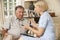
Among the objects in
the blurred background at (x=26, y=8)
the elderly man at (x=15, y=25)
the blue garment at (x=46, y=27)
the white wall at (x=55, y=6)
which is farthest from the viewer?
the white wall at (x=55, y=6)

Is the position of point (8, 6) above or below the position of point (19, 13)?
above

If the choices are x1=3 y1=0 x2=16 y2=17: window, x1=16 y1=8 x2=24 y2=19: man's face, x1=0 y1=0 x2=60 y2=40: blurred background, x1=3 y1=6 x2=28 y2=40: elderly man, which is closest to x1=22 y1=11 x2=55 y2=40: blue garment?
x1=3 y1=6 x2=28 y2=40: elderly man

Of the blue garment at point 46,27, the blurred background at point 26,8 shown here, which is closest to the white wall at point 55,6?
the blurred background at point 26,8

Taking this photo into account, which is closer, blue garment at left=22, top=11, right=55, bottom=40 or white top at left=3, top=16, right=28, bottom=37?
blue garment at left=22, top=11, right=55, bottom=40

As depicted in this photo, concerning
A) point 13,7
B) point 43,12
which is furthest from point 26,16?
point 43,12

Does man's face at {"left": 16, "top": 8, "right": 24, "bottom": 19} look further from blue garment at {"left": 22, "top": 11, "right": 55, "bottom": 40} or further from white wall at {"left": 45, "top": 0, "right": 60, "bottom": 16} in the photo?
white wall at {"left": 45, "top": 0, "right": 60, "bottom": 16}

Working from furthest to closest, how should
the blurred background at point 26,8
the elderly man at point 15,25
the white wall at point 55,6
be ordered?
1. the white wall at point 55,6
2. the blurred background at point 26,8
3. the elderly man at point 15,25

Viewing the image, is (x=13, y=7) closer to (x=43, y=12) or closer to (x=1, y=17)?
(x=1, y=17)

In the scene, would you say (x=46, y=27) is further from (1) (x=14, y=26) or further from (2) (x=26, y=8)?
(2) (x=26, y=8)

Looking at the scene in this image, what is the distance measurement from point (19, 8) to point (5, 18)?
1.63 ft

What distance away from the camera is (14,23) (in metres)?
3.46

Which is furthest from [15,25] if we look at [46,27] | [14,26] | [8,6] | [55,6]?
[55,6]

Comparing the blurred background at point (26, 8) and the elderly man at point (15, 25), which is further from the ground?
the blurred background at point (26, 8)

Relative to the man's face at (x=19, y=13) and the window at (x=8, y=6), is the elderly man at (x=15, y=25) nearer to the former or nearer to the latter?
the man's face at (x=19, y=13)
